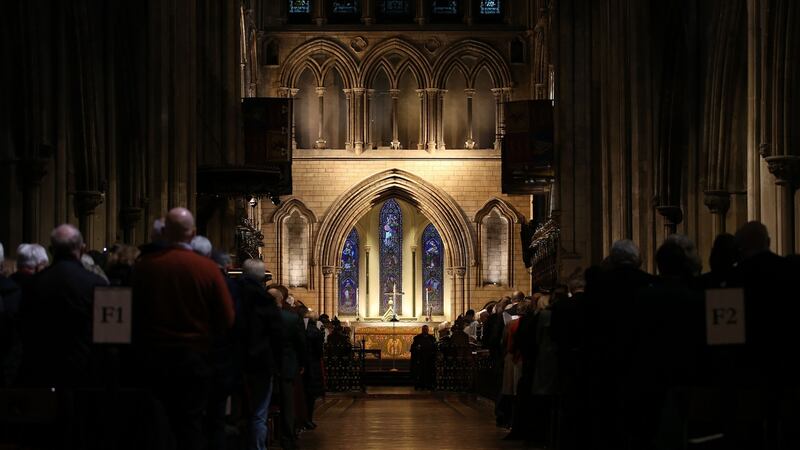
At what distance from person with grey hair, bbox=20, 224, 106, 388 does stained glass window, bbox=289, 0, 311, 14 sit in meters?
33.1

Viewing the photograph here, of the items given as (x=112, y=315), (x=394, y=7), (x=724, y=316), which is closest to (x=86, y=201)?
(x=112, y=315)

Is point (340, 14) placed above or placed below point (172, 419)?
above

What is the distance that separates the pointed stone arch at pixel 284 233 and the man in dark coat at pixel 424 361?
27.8ft

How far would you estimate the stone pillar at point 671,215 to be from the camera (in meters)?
22.0

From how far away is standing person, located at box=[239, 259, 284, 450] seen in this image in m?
10.5

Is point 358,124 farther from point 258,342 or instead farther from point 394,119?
point 258,342

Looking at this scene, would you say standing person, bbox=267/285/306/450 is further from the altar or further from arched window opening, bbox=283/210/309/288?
arched window opening, bbox=283/210/309/288

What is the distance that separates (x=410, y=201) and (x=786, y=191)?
26.5 m

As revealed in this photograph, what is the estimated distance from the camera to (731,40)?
782 inches

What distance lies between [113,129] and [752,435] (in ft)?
42.8

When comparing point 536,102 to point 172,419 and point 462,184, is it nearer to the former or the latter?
point 462,184

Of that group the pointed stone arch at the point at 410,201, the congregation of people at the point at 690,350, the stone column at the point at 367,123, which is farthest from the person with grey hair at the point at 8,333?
the stone column at the point at 367,123

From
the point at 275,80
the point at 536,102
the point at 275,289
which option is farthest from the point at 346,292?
the point at 275,289

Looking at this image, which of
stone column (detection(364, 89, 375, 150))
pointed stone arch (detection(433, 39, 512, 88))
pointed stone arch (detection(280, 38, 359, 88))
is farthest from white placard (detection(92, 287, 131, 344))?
pointed stone arch (detection(433, 39, 512, 88))
